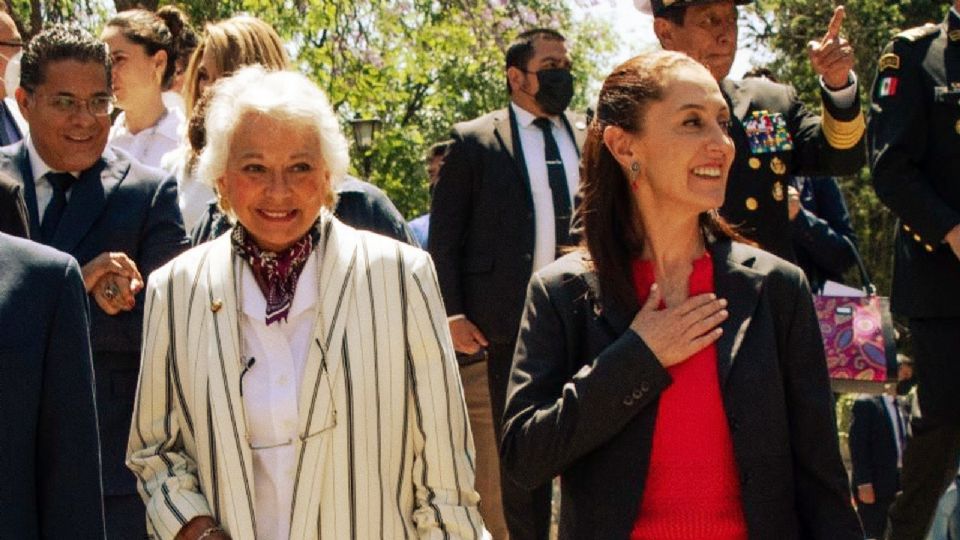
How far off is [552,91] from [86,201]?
2824 millimetres

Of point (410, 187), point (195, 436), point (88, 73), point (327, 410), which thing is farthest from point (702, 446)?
point (410, 187)

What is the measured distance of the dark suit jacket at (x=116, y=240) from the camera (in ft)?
19.1

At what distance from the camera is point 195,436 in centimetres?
449

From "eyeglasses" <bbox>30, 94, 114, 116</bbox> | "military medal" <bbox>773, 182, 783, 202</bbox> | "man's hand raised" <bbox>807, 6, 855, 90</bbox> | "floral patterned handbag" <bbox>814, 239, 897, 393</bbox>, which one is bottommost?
"floral patterned handbag" <bbox>814, 239, 897, 393</bbox>

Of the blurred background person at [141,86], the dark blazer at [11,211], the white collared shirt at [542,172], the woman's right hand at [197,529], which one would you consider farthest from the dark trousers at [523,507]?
the dark blazer at [11,211]

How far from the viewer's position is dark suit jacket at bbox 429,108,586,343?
309 inches

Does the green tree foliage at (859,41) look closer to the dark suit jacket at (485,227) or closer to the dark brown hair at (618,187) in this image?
the dark suit jacket at (485,227)

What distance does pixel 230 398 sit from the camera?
4398mm

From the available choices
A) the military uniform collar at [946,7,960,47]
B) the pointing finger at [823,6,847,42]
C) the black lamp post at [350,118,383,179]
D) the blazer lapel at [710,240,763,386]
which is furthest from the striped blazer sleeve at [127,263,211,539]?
the black lamp post at [350,118,383,179]

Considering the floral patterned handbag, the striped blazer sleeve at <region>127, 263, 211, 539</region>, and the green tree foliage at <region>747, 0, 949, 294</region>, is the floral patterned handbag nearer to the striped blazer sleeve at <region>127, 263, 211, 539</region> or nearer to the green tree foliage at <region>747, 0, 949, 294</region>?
the striped blazer sleeve at <region>127, 263, 211, 539</region>

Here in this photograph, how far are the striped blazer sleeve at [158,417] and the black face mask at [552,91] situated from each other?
Result: 12.3ft

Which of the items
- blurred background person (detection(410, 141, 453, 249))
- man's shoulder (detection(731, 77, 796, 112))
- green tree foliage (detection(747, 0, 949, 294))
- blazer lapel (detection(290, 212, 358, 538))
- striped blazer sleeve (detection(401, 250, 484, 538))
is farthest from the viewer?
green tree foliage (detection(747, 0, 949, 294))

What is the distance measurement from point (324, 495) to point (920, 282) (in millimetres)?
3492

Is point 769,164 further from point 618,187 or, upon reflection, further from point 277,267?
point 277,267
